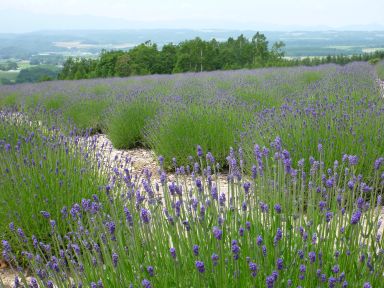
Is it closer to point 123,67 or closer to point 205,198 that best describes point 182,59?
point 123,67

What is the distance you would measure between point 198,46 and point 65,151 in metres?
25.1

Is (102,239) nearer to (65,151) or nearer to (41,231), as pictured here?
(41,231)

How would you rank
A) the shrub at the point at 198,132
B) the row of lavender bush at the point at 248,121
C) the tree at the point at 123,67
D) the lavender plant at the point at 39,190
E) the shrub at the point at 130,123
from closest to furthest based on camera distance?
the lavender plant at the point at 39,190 < the row of lavender bush at the point at 248,121 < the shrub at the point at 198,132 < the shrub at the point at 130,123 < the tree at the point at 123,67

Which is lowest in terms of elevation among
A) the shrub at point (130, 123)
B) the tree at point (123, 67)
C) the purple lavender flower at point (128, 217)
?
the shrub at point (130, 123)

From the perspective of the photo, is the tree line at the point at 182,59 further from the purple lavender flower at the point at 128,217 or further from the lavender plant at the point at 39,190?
the purple lavender flower at the point at 128,217

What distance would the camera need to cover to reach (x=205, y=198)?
84.5 inches

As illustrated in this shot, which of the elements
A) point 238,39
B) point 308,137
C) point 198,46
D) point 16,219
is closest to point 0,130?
point 16,219

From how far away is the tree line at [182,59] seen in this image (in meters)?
27.5

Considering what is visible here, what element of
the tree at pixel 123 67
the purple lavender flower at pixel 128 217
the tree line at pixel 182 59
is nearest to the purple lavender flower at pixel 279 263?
the purple lavender flower at pixel 128 217

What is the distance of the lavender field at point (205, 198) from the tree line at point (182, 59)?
19448mm

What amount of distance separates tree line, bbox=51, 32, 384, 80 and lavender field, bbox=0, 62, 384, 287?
1945 cm

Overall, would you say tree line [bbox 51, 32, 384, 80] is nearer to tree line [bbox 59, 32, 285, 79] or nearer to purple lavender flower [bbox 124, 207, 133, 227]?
tree line [bbox 59, 32, 285, 79]

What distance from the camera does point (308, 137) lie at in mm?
3857

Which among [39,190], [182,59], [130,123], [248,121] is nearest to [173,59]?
[182,59]
